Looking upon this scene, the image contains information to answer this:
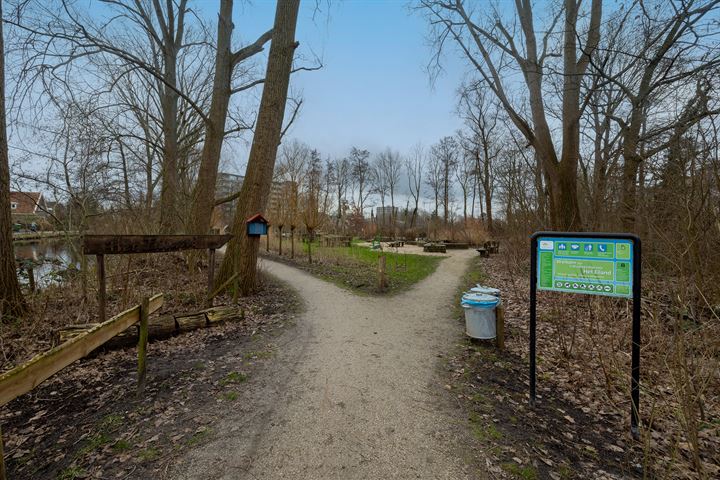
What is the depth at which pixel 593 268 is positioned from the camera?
285 centimetres

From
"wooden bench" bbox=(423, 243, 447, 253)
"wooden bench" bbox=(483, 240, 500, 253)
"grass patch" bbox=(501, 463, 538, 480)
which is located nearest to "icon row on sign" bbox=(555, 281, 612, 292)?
"grass patch" bbox=(501, 463, 538, 480)

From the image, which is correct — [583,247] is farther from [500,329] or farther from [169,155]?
[169,155]

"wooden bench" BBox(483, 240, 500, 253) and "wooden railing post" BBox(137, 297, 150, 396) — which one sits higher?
"wooden bench" BBox(483, 240, 500, 253)

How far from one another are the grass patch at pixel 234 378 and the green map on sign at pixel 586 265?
329 centimetres

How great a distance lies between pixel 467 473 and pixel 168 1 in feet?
45.1

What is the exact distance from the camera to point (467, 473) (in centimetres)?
222

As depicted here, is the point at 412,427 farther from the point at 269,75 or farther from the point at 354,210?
the point at 354,210

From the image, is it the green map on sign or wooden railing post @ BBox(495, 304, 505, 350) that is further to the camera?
wooden railing post @ BBox(495, 304, 505, 350)

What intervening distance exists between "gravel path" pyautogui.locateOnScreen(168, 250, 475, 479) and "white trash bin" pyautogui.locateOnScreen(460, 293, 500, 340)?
50 cm

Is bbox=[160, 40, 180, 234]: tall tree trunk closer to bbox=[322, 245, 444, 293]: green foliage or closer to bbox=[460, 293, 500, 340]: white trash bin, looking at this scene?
bbox=[322, 245, 444, 293]: green foliage

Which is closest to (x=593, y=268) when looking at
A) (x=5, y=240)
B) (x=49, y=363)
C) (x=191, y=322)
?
(x=49, y=363)

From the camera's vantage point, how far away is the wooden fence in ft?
5.29

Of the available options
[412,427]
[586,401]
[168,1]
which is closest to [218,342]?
[412,427]

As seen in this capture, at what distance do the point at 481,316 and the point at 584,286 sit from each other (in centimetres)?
188
